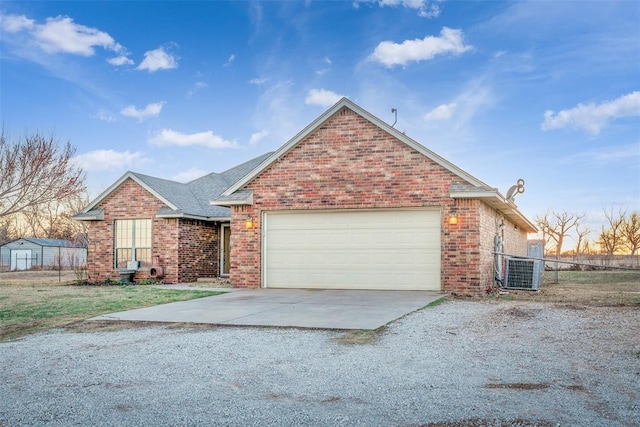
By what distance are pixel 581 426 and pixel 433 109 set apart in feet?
52.9

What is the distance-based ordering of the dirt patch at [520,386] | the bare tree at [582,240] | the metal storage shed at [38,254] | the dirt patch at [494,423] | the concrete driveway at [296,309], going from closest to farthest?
the dirt patch at [494,423] < the dirt patch at [520,386] < the concrete driveway at [296,309] < the bare tree at [582,240] < the metal storage shed at [38,254]

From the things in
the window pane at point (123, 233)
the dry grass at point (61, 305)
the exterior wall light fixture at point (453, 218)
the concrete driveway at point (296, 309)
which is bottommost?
the dry grass at point (61, 305)

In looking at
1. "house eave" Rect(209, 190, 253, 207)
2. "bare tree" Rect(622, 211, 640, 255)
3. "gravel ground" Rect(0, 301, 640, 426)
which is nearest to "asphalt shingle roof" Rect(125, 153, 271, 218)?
"house eave" Rect(209, 190, 253, 207)

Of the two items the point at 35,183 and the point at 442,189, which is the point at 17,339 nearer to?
the point at 442,189

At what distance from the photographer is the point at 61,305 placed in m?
12.3

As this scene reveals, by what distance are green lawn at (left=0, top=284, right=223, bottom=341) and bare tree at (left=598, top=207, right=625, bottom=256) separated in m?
33.8

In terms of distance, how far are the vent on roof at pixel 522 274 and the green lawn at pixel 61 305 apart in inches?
349

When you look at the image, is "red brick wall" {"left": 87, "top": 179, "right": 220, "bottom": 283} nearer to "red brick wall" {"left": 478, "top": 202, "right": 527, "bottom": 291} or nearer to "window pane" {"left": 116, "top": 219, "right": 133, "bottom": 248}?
"window pane" {"left": 116, "top": 219, "right": 133, "bottom": 248}

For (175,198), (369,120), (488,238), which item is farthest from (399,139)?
(175,198)

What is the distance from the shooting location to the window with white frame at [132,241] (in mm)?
19859

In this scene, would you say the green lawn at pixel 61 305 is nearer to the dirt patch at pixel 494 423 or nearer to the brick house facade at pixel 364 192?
the brick house facade at pixel 364 192

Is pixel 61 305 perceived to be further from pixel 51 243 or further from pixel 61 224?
pixel 61 224

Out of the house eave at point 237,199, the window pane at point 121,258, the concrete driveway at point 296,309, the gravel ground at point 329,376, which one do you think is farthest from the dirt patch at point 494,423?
the window pane at point 121,258

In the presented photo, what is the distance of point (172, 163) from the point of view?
89.2 ft
